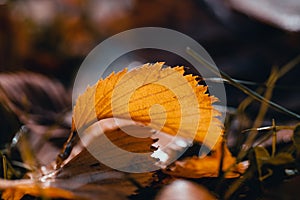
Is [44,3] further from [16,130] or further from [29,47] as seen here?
[16,130]

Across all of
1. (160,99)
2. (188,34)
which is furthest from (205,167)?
(188,34)

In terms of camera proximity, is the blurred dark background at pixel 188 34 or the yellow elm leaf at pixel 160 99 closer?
the yellow elm leaf at pixel 160 99

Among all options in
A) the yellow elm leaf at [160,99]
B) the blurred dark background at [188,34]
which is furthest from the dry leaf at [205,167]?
the blurred dark background at [188,34]

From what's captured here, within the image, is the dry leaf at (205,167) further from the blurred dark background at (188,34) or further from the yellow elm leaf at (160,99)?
the blurred dark background at (188,34)

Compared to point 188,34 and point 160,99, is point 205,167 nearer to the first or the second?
point 160,99

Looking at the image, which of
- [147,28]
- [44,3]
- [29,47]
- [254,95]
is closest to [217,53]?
[147,28]
